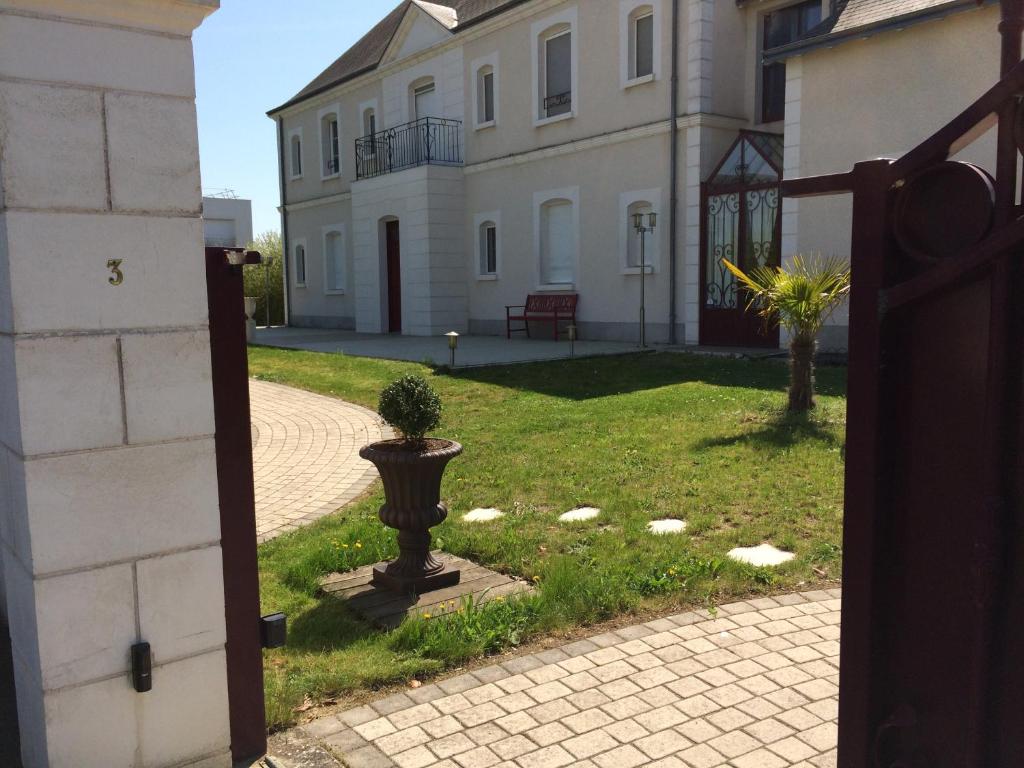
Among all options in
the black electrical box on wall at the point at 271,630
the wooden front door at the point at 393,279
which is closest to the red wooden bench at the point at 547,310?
the wooden front door at the point at 393,279

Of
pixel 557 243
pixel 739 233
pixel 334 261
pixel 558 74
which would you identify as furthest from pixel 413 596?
pixel 334 261

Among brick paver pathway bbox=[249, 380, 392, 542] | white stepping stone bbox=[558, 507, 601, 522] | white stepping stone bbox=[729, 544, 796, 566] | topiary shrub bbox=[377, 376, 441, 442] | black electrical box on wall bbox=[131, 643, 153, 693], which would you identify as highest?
topiary shrub bbox=[377, 376, 441, 442]

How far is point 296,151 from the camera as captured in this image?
1174 inches

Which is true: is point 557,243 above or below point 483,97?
below

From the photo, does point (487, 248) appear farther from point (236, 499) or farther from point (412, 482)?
point (236, 499)

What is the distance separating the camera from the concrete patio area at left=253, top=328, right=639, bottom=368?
49.8 feet

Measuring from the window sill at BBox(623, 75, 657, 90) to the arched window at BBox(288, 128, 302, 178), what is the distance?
1521 cm

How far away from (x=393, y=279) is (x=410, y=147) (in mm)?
3575

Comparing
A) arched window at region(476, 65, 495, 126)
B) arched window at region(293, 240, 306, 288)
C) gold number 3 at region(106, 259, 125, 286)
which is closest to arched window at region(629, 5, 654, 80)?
arched window at region(476, 65, 495, 126)

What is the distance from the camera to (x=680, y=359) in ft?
45.7

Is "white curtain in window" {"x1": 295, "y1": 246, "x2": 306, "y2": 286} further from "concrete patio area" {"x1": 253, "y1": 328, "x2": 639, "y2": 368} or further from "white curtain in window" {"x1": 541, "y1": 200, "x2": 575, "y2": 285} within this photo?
"white curtain in window" {"x1": 541, "y1": 200, "x2": 575, "y2": 285}

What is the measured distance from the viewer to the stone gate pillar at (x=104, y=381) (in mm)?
2404

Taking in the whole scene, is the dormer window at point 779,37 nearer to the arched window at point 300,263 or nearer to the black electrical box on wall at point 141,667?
the black electrical box on wall at point 141,667

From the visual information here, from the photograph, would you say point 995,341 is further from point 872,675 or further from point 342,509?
point 342,509
